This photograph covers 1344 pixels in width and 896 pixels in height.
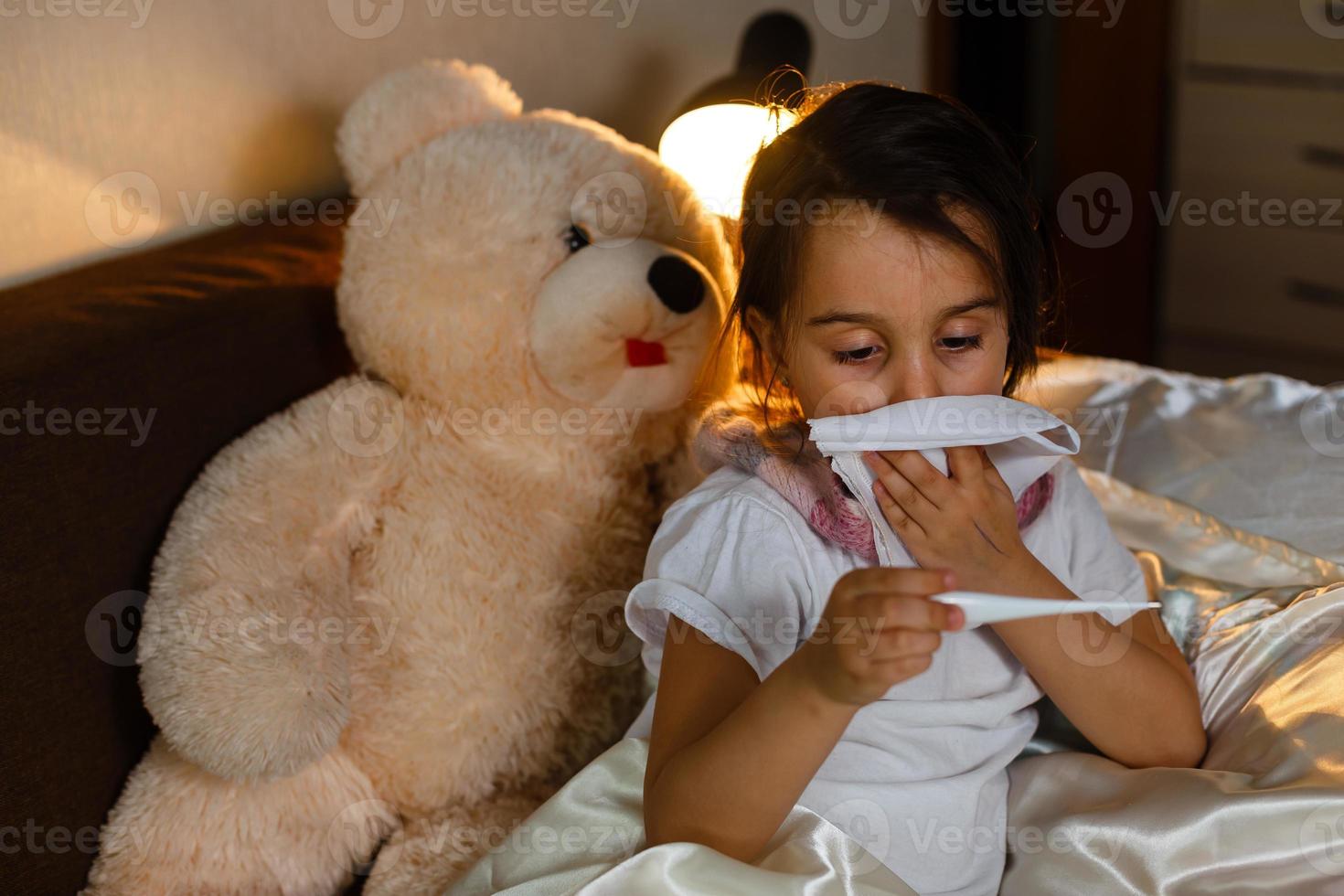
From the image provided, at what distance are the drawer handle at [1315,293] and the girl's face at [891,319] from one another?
1730 mm

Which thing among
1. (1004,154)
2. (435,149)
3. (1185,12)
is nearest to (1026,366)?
(1004,154)

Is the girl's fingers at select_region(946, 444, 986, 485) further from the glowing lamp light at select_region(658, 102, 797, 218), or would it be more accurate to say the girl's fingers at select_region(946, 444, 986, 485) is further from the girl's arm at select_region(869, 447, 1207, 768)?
the glowing lamp light at select_region(658, 102, 797, 218)

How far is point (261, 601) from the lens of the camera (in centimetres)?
83

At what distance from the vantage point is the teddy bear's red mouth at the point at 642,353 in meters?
0.93

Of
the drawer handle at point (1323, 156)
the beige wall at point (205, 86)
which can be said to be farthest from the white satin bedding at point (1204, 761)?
the drawer handle at point (1323, 156)

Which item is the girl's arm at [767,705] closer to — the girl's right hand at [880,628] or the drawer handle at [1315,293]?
the girl's right hand at [880,628]

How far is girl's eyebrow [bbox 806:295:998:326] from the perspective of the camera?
0.77 m

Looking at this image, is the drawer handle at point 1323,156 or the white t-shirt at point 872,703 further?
the drawer handle at point 1323,156

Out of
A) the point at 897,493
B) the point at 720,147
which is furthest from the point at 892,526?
the point at 720,147

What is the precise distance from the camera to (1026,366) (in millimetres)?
924

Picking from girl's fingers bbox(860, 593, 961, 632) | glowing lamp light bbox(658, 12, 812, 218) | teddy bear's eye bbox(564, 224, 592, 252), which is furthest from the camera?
glowing lamp light bbox(658, 12, 812, 218)

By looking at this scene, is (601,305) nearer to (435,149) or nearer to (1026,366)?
(435,149)

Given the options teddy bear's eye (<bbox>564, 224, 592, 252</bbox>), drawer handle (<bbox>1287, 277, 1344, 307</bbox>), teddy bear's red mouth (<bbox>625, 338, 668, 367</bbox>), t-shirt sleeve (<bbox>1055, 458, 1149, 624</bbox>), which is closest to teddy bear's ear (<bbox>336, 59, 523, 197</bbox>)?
teddy bear's eye (<bbox>564, 224, 592, 252</bbox>)

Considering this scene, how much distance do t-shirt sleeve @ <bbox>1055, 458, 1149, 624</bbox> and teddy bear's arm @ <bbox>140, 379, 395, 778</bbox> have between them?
52cm
